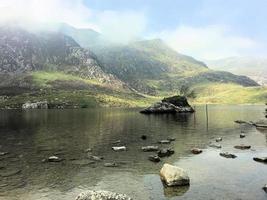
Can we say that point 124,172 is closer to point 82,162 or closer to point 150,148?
point 82,162

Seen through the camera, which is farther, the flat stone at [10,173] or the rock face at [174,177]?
the flat stone at [10,173]

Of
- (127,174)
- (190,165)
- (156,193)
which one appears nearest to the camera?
(156,193)

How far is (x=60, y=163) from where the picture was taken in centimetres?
6675

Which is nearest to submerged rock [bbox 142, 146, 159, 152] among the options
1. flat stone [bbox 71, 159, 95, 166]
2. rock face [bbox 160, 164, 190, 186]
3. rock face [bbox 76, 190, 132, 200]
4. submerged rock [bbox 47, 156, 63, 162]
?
flat stone [bbox 71, 159, 95, 166]

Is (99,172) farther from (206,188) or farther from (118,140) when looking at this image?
(118,140)

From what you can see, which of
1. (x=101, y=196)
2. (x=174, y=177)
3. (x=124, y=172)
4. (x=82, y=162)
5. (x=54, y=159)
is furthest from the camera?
(x=54, y=159)

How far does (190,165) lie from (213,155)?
1229 centimetres

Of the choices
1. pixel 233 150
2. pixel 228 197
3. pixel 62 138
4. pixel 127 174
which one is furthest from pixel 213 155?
pixel 62 138

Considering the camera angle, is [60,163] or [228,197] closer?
[228,197]

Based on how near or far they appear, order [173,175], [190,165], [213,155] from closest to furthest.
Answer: [173,175] → [190,165] → [213,155]

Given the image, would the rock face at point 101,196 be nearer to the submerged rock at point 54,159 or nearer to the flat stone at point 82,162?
the flat stone at point 82,162

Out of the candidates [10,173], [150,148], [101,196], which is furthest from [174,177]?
[150,148]

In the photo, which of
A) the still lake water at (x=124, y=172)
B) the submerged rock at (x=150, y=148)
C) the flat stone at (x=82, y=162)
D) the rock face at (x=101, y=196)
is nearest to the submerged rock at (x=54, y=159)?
the still lake water at (x=124, y=172)

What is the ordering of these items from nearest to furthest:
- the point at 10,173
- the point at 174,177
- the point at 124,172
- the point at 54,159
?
the point at 174,177
the point at 10,173
the point at 124,172
the point at 54,159
